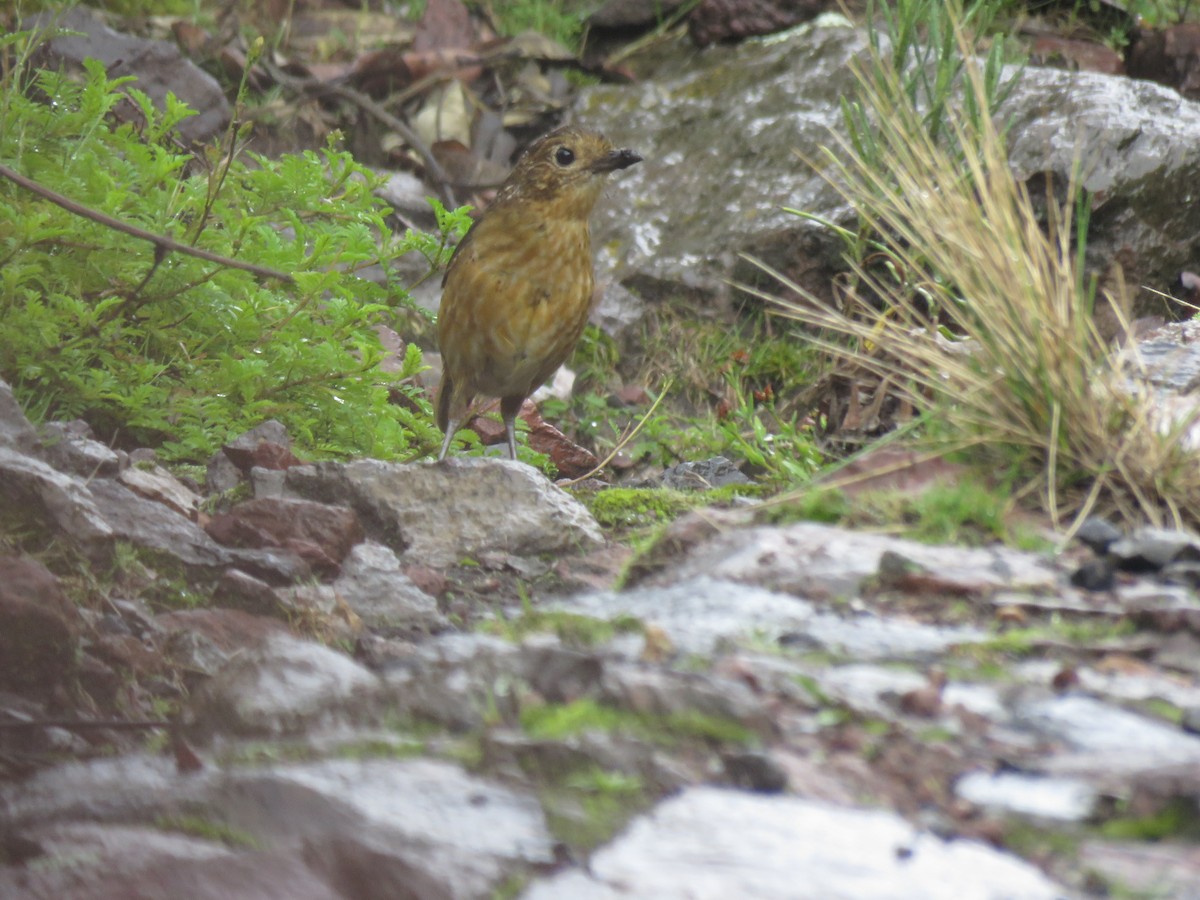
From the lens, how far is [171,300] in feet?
12.5

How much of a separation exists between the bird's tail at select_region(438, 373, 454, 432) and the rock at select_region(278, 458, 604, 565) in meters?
1.08

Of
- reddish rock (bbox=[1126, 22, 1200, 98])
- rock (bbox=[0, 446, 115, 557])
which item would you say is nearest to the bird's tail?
rock (bbox=[0, 446, 115, 557])

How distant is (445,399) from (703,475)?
3.33 feet

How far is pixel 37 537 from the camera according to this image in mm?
3096

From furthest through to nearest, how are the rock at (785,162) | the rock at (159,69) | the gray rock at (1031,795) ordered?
the rock at (159,69), the rock at (785,162), the gray rock at (1031,795)

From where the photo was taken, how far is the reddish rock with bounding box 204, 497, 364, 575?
10.8 ft

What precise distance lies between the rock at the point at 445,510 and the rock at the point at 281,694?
4.25 feet

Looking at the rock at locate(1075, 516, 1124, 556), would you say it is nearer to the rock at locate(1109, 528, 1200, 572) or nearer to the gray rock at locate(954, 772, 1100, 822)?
the rock at locate(1109, 528, 1200, 572)

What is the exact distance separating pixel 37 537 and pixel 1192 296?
177 inches

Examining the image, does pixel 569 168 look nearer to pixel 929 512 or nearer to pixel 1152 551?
pixel 929 512

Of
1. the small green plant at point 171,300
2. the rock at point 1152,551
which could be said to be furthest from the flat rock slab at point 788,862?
the small green plant at point 171,300

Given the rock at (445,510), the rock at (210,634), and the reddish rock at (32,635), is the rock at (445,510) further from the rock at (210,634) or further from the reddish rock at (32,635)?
the reddish rock at (32,635)

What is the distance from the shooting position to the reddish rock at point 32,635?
2.62 m

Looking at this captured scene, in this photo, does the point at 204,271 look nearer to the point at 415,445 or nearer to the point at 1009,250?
the point at 415,445
